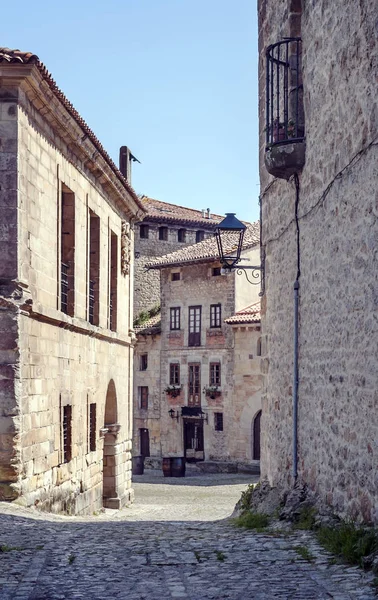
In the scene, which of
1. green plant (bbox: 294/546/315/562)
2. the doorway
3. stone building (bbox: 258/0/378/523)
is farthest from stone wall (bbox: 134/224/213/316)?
green plant (bbox: 294/546/315/562)

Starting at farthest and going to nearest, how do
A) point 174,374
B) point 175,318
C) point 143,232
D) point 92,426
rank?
point 143,232 → point 175,318 → point 174,374 → point 92,426

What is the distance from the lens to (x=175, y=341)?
41.8 meters

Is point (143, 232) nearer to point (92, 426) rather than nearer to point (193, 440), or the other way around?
point (193, 440)

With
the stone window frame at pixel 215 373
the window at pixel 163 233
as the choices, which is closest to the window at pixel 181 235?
the window at pixel 163 233

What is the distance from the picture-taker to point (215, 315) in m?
40.0

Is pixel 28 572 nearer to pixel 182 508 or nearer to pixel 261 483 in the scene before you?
pixel 261 483

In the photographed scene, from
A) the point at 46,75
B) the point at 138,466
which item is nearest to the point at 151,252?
the point at 138,466

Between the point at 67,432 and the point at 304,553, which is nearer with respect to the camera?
the point at 304,553

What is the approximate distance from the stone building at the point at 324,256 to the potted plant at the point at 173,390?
27853 millimetres

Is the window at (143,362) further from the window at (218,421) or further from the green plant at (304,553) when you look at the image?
the green plant at (304,553)

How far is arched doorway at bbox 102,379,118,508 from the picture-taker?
21.1 metres

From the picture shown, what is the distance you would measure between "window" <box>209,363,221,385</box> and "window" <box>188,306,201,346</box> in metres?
1.51

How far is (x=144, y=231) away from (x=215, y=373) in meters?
14.0

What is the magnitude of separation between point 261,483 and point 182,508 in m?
11.3
